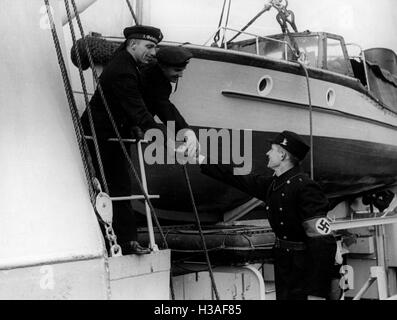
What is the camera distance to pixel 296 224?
330 cm

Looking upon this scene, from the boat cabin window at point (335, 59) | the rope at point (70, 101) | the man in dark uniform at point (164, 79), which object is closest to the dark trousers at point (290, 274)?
the man in dark uniform at point (164, 79)

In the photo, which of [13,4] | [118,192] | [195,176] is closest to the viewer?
[13,4]

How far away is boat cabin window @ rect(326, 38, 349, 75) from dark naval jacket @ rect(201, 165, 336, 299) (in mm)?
3484

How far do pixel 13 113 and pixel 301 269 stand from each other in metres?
1.82

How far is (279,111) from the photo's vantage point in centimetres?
534

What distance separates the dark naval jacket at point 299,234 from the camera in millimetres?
3127

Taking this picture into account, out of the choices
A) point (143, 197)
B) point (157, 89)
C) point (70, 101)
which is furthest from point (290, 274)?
point (70, 101)

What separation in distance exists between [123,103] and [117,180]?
1.56ft

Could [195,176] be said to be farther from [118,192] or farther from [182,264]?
[118,192]

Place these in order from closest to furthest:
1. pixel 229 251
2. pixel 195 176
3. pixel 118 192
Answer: pixel 118 192 < pixel 229 251 < pixel 195 176

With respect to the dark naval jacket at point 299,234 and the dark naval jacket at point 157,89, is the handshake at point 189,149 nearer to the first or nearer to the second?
the dark naval jacket at point 157,89
